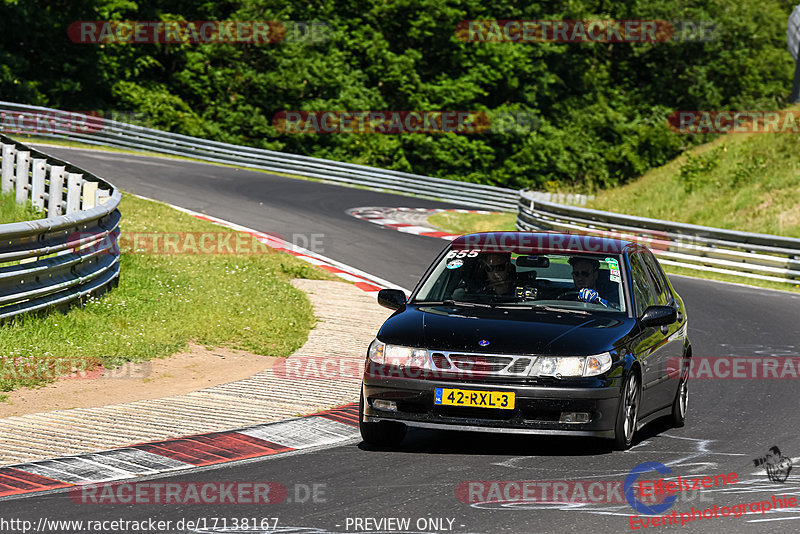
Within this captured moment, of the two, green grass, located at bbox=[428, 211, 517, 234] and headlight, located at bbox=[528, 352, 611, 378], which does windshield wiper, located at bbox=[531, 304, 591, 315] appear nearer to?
headlight, located at bbox=[528, 352, 611, 378]

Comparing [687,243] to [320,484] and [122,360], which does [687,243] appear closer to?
[122,360]

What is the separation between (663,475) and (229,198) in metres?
22.0

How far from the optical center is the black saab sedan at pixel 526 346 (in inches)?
294

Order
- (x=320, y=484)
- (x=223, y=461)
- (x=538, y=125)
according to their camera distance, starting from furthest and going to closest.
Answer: (x=538, y=125), (x=223, y=461), (x=320, y=484)

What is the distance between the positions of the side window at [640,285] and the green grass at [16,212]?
9972 millimetres

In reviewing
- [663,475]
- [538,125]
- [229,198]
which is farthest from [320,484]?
[538,125]

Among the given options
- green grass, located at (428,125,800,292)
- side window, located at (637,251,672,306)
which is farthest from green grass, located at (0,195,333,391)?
green grass, located at (428,125,800,292)

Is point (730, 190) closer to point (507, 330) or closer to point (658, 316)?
point (658, 316)

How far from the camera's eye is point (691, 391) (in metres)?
11.0

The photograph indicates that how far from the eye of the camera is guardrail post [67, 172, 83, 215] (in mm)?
15969

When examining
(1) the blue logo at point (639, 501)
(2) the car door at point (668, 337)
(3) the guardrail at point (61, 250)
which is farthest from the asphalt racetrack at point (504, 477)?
(3) the guardrail at point (61, 250)

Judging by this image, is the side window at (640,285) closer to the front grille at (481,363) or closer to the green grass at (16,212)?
the front grille at (481,363)

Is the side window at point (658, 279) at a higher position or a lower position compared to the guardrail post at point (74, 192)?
higher

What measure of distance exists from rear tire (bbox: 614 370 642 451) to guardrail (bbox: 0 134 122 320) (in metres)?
6.10
